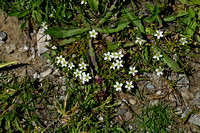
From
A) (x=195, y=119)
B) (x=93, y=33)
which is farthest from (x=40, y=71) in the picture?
(x=195, y=119)

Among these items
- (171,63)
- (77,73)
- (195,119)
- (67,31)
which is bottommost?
(195,119)

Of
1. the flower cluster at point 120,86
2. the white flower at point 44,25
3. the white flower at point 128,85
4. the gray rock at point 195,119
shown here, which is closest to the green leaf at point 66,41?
the white flower at point 44,25

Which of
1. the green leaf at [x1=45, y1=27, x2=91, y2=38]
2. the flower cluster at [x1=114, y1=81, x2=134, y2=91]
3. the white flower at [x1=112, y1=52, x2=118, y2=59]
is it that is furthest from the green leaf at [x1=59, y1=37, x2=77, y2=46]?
the flower cluster at [x1=114, y1=81, x2=134, y2=91]

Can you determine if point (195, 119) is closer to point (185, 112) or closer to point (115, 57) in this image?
point (185, 112)

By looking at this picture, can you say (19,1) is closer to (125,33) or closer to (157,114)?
(125,33)

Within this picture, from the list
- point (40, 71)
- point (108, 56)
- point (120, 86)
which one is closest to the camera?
point (120, 86)

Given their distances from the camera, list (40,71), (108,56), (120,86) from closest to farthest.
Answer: (120,86) < (108,56) < (40,71)

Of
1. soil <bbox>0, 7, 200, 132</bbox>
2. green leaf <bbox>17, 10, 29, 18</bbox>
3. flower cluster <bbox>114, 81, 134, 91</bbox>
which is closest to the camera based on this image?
flower cluster <bbox>114, 81, 134, 91</bbox>

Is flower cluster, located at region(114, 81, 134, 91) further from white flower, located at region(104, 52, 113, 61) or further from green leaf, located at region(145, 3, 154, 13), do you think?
green leaf, located at region(145, 3, 154, 13)
